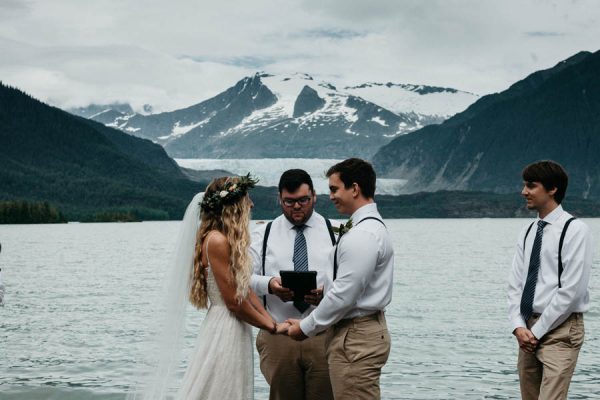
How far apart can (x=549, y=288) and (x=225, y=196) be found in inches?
106

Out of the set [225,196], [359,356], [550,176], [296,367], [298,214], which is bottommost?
[296,367]

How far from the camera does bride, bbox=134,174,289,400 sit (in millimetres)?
6750

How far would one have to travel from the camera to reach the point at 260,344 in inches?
295

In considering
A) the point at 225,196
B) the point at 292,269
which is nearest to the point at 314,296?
the point at 292,269

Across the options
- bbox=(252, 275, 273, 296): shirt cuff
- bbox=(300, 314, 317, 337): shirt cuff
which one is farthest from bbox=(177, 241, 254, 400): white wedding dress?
bbox=(300, 314, 317, 337): shirt cuff

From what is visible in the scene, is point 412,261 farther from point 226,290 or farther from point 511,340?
point 226,290

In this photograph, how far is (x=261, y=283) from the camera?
7.20 m

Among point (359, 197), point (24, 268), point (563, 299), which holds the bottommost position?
point (24, 268)

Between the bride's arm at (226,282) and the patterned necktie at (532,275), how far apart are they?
2146 mm

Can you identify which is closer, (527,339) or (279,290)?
(527,339)

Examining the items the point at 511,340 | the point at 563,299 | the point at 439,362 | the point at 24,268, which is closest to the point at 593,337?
the point at 511,340

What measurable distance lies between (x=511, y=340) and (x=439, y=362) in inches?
231

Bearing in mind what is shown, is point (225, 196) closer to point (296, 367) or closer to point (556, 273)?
point (296, 367)

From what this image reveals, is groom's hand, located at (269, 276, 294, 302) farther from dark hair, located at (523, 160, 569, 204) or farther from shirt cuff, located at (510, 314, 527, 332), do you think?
dark hair, located at (523, 160, 569, 204)
